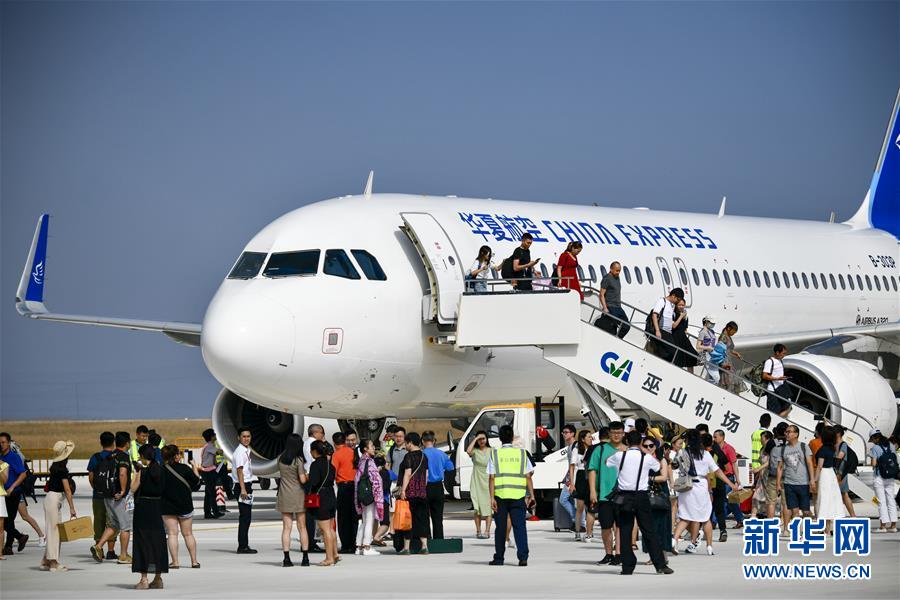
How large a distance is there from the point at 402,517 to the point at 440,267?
4.48m

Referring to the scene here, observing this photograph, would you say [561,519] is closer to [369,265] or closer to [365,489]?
[365,489]

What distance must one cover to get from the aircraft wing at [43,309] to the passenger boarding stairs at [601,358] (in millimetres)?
6784

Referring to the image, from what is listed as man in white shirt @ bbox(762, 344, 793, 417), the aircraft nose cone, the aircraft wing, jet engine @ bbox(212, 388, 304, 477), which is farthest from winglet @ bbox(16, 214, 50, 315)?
man in white shirt @ bbox(762, 344, 793, 417)

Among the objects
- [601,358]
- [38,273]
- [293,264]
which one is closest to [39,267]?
[38,273]

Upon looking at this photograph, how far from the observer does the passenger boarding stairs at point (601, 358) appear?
18.9 meters

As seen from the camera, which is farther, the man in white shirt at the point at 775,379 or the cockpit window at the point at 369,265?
the man in white shirt at the point at 775,379

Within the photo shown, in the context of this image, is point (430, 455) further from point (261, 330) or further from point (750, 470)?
point (750, 470)

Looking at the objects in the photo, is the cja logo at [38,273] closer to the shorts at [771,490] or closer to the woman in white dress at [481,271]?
the woman in white dress at [481,271]

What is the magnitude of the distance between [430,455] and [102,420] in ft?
267

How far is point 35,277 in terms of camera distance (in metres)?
32.6

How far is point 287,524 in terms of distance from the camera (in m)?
15.5

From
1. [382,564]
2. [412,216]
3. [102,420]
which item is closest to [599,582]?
[382,564]

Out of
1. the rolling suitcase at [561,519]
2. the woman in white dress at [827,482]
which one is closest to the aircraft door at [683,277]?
the rolling suitcase at [561,519]

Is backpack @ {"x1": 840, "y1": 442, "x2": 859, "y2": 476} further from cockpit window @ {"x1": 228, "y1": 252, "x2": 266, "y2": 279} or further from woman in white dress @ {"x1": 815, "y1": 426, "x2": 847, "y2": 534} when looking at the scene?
cockpit window @ {"x1": 228, "y1": 252, "x2": 266, "y2": 279}
